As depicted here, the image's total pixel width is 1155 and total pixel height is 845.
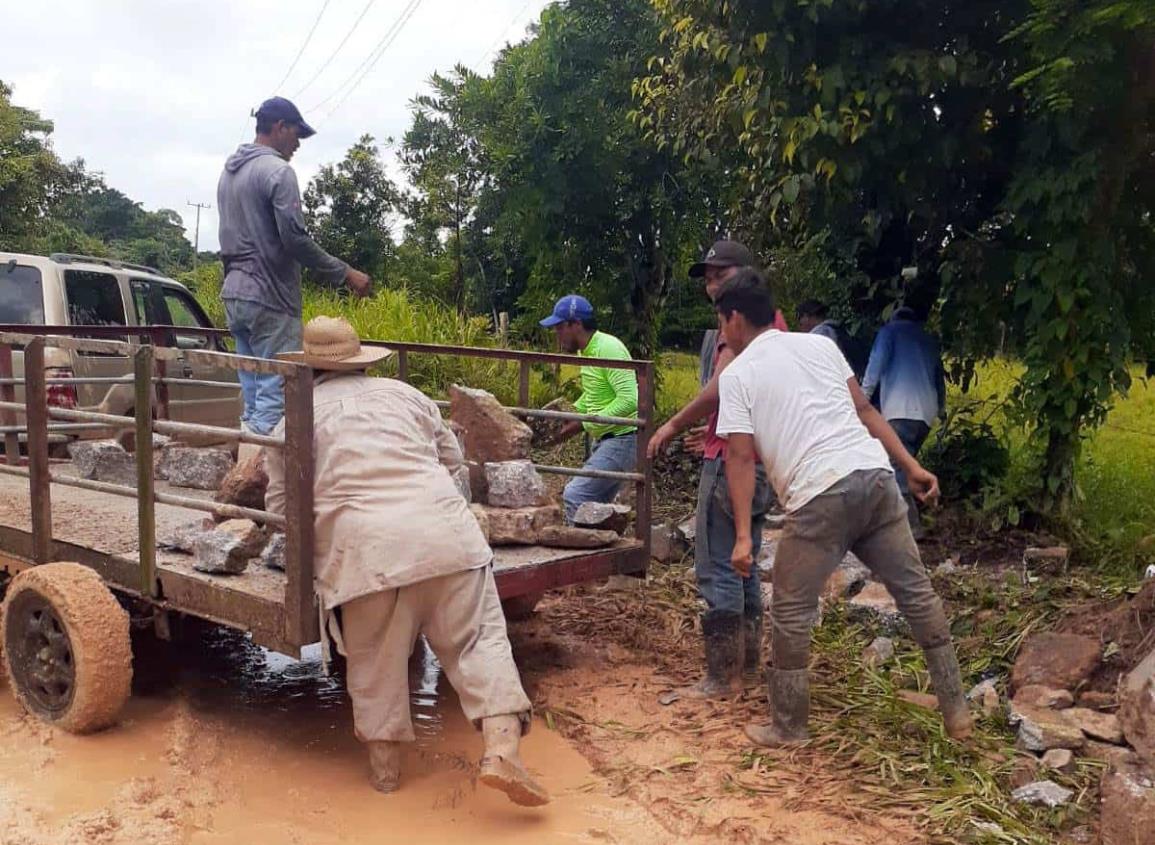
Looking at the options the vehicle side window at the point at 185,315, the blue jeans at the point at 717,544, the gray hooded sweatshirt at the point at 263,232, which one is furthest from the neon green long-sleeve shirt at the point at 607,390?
the vehicle side window at the point at 185,315

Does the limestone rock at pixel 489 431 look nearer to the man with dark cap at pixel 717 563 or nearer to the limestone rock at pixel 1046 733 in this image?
the man with dark cap at pixel 717 563

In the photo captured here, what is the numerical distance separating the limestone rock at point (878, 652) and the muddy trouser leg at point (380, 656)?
2.10 meters

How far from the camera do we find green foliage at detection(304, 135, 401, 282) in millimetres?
20531

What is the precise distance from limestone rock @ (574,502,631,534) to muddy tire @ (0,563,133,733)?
1913mm

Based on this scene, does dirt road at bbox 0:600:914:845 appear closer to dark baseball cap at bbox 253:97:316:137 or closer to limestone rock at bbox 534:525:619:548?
limestone rock at bbox 534:525:619:548

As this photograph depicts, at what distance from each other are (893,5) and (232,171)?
3.64 m

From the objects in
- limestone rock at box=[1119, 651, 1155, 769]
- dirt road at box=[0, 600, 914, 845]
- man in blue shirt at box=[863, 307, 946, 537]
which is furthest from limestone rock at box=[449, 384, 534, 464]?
limestone rock at box=[1119, 651, 1155, 769]

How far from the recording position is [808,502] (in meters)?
3.67

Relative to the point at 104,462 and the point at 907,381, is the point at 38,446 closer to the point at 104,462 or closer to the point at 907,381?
the point at 104,462

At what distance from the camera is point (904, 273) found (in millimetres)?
6934

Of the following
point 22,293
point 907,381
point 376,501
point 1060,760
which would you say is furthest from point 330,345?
point 22,293

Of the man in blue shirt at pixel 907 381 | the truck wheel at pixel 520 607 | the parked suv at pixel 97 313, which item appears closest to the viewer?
the truck wheel at pixel 520 607

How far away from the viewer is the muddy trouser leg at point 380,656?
3381mm

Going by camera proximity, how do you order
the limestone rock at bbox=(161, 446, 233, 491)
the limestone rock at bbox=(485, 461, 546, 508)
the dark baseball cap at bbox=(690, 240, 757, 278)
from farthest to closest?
the limestone rock at bbox=(161, 446, 233, 491) < the limestone rock at bbox=(485, 461, 546, 508) < the dark baseball cap at bbox=(690, 240, 757, 278)
